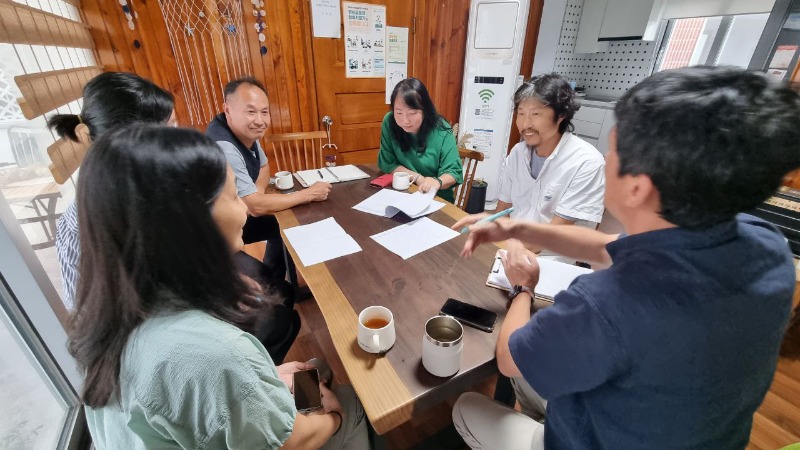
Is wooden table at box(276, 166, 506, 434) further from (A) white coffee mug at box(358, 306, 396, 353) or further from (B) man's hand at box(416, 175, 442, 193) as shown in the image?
(B) man's hand at box(416, 175, 442, 193)

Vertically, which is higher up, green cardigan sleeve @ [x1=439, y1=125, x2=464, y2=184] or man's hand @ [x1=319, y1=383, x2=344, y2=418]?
green cardigan sleeve @ [x1=439, y1=125, x2=464, y2=184]

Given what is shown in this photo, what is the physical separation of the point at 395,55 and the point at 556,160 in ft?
7.61

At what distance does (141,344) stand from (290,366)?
1.79ft

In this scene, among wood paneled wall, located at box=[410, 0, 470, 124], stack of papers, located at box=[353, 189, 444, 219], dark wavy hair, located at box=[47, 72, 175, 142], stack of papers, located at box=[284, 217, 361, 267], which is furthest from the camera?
Result: wood paneled wall, located at box=[410, 0, 470, 124]

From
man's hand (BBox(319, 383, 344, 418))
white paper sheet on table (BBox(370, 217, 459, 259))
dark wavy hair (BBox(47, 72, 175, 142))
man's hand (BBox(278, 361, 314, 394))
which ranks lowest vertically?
man's hand (BBox(319, 383, 344, 418))

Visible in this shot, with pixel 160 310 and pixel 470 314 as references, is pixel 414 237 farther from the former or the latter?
pixel 160 310

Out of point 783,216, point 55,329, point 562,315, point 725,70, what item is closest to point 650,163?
point 725,70

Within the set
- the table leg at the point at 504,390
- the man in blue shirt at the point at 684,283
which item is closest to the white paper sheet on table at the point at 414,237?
the table leg at the point at 504,390

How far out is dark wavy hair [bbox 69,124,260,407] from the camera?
51 centimetres

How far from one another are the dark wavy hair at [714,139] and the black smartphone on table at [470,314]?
1.53 feet

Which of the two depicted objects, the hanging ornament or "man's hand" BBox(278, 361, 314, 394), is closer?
"man's hand" BBox(278, 361, 314, 394)

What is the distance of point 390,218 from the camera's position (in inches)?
57.2

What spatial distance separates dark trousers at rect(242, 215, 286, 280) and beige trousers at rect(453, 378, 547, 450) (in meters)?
1.29

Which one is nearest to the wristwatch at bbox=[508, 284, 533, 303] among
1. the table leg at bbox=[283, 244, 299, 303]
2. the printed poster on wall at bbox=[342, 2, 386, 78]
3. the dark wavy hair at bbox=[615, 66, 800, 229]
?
the dark wavy hair at bbox=[615, 66, 800, 229]
